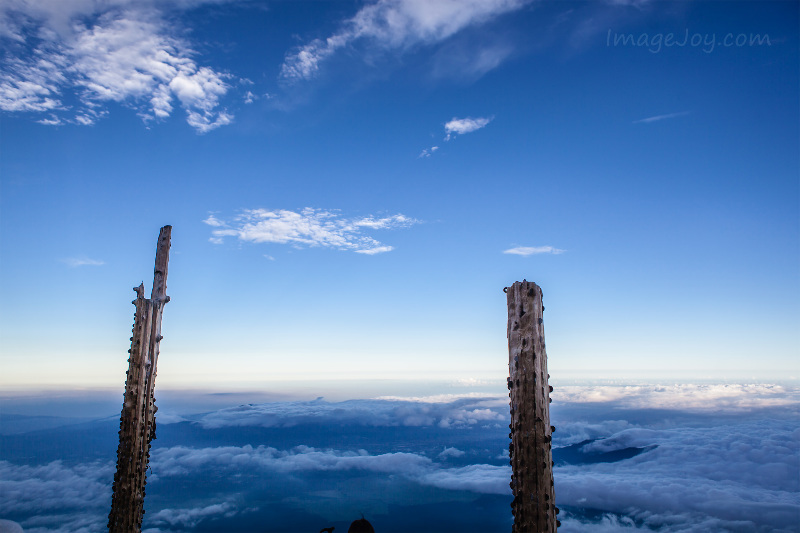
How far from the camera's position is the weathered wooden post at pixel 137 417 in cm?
957

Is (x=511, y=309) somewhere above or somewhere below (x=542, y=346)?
above

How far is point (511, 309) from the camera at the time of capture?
7.34 metres

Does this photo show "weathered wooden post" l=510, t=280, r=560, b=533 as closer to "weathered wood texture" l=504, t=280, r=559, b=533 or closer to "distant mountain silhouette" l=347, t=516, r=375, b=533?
"weathered wood texture" l=504, t=280, r=559, b=533

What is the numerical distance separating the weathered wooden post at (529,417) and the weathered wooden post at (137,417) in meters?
7.44

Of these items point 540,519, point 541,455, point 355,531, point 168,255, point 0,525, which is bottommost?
point 0,525

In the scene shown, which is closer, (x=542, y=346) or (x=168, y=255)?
(x=542, y=346)

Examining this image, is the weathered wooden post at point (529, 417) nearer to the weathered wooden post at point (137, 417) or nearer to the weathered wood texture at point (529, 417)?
the weathered wood texture at point (529, 417)

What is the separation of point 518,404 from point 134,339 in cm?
792

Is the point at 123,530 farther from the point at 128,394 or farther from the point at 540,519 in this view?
the point at 540,519

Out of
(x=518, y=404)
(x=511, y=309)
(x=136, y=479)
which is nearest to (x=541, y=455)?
(x=518, y=404)

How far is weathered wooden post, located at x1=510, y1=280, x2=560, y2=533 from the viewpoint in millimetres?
6590

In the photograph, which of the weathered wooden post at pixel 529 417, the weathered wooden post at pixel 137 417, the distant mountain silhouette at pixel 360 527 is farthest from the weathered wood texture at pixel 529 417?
the weathered wooden post at pixel 137 417

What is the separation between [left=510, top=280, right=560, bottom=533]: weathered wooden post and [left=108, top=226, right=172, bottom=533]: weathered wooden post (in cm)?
744

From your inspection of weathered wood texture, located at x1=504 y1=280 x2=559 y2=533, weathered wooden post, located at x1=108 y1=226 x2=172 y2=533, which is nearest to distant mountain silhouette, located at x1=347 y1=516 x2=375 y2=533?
weathered wood texture, located at x1=504 y1=280 x2=559 y2=533
